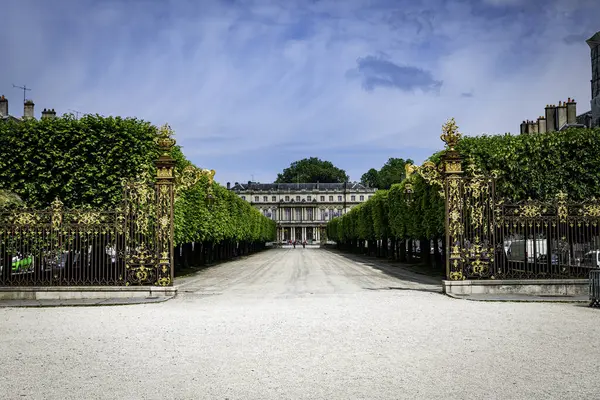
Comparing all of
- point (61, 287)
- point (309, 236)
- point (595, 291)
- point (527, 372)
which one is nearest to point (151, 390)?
point (527, 372)

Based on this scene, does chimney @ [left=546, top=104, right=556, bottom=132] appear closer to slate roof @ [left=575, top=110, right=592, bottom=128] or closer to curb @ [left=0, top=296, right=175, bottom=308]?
slate roof @ [left=575, top=110, right=592, bottom=128]

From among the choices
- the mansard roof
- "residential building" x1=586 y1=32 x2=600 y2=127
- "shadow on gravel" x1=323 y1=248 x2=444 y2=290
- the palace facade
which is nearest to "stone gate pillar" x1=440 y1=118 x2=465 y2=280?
"shadow on gravel" x1=323 y1=248 x2=444 y2=290

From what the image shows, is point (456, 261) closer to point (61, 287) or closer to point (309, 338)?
point (309, 338)

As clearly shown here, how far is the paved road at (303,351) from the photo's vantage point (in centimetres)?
631

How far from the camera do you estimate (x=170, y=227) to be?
15.7m

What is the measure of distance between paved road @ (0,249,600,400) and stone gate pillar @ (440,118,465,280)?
2.16 meters

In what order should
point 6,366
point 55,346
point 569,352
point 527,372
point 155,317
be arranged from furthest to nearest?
point 155,317, point 55,346, point 569,352, point 6,366, point 527,372

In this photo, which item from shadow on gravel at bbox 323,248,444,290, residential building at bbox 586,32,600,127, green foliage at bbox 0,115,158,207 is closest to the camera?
green foliage at bbox 0,115,158,207

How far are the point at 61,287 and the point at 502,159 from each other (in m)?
16.8

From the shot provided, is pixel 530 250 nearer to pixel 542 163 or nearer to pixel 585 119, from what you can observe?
pixel 542 163

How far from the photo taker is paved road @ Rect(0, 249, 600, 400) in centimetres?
631

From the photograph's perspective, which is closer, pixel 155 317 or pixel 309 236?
pixel 155 317

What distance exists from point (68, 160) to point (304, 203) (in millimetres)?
129071

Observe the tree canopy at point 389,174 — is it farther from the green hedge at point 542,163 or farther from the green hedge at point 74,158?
the green hedge at point 74,158
